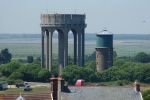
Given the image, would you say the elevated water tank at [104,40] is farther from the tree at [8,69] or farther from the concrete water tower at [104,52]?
the tree at [8,69]

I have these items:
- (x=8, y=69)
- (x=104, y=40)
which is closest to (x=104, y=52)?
(x=104, y=40)

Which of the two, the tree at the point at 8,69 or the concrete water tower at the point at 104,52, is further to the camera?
the concrete water tower at the point at 104,52

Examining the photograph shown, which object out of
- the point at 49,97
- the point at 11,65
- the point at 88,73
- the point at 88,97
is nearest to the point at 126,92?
the point at 88,97

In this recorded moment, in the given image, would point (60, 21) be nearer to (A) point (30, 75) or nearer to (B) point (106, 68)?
(B) point (106, 68)

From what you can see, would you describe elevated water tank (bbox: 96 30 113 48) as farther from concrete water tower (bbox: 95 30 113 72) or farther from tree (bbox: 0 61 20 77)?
tree (bbox: 0 61 20 77)

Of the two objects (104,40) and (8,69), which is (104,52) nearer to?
(104,40)

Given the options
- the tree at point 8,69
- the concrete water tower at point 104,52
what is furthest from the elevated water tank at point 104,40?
the tree at point 8,69

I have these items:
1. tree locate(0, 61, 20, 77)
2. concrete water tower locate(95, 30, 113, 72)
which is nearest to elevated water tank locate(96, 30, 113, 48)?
concrete water tower locate(95, 30, 113, 72)

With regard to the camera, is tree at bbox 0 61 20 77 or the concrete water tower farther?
the concrete water tower
